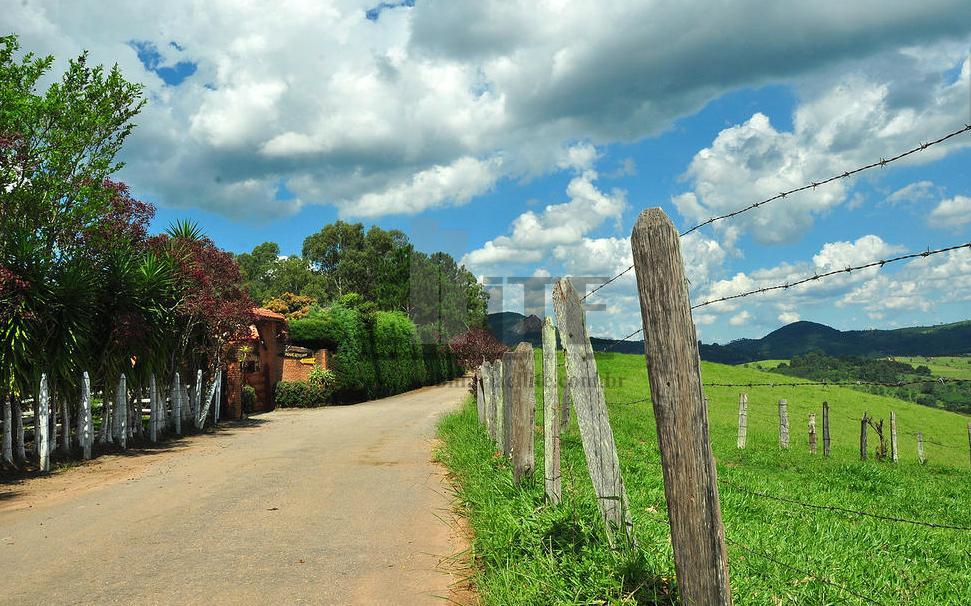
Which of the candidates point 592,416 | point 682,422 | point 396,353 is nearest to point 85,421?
point 592,416

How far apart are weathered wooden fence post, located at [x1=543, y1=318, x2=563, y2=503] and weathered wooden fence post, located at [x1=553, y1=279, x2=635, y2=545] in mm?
1049

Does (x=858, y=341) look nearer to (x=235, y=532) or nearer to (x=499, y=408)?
(x=499, y=408)

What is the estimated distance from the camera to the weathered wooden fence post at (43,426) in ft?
34.7

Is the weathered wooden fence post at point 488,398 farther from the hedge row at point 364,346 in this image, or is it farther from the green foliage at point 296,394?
the hedge row at point 364,346

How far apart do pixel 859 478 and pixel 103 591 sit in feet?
33.7

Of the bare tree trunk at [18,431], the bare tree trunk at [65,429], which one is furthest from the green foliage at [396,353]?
the bare tree trunk at [18,431]

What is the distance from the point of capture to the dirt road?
4801 mm

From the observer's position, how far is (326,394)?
2850 centimetres

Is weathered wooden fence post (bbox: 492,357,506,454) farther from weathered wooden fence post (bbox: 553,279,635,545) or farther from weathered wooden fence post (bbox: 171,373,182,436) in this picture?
weathered wooden fence post (bbox: 171,373,182,436)

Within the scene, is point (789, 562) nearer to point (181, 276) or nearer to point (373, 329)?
point (181, 276)

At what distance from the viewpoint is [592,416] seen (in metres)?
4.50

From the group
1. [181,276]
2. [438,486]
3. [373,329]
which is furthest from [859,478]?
[373,329]

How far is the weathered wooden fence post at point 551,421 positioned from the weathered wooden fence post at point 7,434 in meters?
9.21

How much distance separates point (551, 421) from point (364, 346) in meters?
26.5
